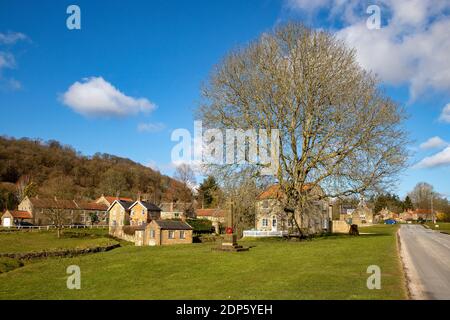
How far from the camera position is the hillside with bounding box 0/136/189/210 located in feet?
329

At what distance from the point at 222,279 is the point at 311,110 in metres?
14.5

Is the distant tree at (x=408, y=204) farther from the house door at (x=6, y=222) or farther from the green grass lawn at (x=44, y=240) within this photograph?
the house door at (x=6, y=222)

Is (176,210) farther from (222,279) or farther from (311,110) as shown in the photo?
(222,279)

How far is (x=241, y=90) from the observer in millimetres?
24203

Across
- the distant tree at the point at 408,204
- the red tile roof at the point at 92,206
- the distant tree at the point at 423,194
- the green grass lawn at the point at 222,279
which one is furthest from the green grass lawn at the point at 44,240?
the distant tree at the point at 408,204

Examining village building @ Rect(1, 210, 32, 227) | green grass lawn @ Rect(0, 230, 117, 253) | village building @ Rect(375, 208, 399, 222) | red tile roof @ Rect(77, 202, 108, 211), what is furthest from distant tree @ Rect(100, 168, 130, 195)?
village building @ Rect(375, 208, 399, 222)

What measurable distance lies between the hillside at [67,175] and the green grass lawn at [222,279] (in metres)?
82.0

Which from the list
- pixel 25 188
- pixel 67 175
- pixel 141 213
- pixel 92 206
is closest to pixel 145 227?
pixel 141 213

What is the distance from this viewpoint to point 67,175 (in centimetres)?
11712

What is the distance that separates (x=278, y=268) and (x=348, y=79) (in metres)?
14.7

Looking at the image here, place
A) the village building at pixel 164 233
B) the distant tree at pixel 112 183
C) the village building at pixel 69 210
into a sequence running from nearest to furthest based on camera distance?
the village building at pixel 164 233, the village building at pixel 69 210, the distant tree at pixel 112 183

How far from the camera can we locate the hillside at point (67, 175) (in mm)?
100188
